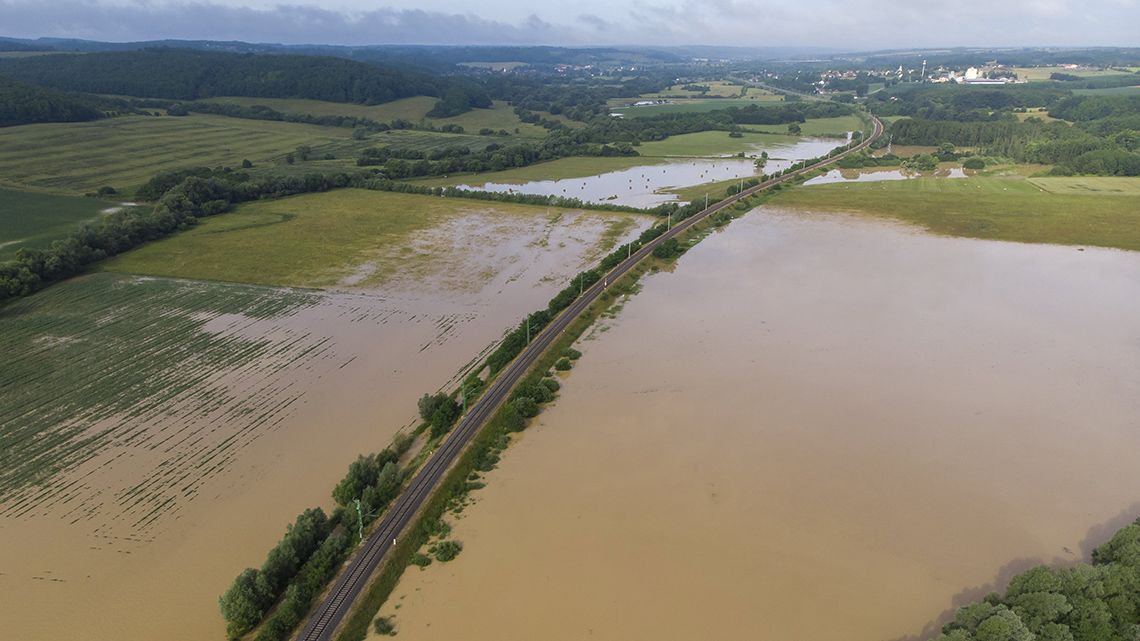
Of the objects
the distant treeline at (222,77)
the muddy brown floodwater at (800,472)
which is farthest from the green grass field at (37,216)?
the distant treeline at (222,77)

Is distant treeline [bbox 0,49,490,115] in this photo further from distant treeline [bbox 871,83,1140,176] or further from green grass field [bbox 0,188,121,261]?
distant treeline [bbox 871,83,1140,176]

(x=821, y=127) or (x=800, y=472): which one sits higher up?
(x=821, y=127)

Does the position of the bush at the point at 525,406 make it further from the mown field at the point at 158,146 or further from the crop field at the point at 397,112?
the crop field at the point at 397,112

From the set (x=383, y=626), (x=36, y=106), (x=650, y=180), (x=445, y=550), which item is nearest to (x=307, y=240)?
(x=445, y=550)

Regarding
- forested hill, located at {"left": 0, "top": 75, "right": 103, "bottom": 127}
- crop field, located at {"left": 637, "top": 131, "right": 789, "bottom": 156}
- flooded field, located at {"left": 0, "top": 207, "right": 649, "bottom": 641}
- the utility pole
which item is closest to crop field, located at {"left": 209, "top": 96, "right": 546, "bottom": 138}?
crop field, located at {"left": 637, "top": 131, "right": 789, "bottom": 156}

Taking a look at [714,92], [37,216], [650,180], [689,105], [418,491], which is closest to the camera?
[418,491]

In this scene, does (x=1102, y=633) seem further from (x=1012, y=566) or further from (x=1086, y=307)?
(x=1086, y=307)

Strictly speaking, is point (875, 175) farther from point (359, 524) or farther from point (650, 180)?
point (359, 524)
